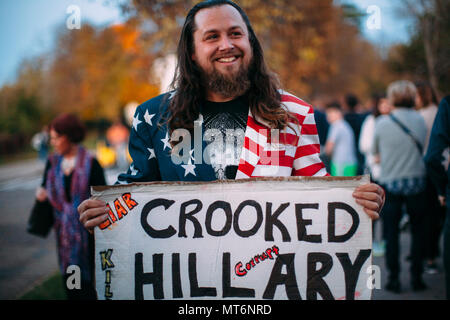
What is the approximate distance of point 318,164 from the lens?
218 cm

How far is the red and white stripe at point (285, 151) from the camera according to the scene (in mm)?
2094

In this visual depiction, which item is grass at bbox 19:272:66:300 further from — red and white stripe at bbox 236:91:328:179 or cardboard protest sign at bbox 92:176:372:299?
red and white stripe at bbox 236:91:328:179

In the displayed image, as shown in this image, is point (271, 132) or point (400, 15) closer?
point (271, 132)

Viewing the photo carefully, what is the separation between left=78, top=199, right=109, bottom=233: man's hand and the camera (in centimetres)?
200

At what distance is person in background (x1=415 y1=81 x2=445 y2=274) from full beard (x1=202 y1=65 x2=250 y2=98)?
9.94 ft

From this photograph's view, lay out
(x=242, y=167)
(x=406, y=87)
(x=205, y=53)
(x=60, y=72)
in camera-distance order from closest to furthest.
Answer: (x=242, y=167) → (x=205, y=53) → (x=406, y=87) → (x=60, y=72)

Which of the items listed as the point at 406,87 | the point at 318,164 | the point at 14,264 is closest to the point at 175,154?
the point at 318,164

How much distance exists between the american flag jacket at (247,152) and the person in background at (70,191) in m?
1.48

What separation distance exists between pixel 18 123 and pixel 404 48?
28001 millimetres

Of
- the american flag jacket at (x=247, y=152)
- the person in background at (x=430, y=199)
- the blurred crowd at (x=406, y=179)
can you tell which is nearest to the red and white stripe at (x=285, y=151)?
the american flag jacket at (x=247, y=152)

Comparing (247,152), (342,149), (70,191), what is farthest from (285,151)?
(342,149)

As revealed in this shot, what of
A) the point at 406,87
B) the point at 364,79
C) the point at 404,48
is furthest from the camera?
the point at 364,79

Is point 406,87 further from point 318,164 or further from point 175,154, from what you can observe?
point 175,154

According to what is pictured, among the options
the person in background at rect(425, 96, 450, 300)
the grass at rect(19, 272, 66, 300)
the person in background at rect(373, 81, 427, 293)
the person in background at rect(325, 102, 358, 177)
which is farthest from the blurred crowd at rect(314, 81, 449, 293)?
the grass at rect(19, 272, 66, 300)
